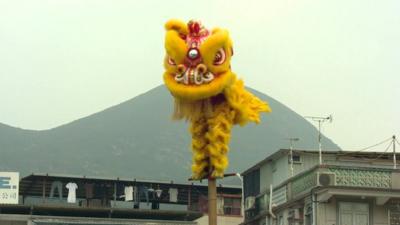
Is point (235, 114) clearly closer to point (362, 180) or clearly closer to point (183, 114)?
point (183, 114)

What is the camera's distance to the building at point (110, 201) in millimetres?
70500

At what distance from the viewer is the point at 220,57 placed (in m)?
16.9

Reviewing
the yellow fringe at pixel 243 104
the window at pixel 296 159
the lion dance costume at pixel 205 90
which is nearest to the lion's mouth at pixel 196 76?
the lion dance costume at pixel 205 90

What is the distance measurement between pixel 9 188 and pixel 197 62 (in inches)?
2311

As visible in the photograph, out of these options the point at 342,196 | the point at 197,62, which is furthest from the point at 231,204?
the point at 197,62

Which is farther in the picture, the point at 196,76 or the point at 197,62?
the point at 197,62

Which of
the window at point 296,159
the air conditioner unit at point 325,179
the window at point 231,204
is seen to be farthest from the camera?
the window at point 231,204

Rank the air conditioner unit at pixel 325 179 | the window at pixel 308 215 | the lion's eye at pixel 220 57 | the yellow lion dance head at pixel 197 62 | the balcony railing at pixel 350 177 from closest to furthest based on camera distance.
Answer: the yellow lion dance head at pixel 197 62 < the lion's eye at pixel 220 57 < the air conditioner unit at pixel 325 179 < the balcony railing at pixel 350 177 < the window at pixel 308 215

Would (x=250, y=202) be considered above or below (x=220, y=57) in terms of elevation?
below

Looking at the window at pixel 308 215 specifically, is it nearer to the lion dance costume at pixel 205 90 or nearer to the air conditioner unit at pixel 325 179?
the air conditioner unit at pixel 325 179

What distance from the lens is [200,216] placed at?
73750 mm

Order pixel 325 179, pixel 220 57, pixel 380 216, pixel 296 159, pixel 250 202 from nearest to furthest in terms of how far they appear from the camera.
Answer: pixel 220 57, pixel 325 179, pixel 380 216, pixel 296 159, pixel 250 202

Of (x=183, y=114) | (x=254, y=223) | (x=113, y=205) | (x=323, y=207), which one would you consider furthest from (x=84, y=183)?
(x=183, y=114)

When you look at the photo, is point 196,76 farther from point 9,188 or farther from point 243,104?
point 9,188
